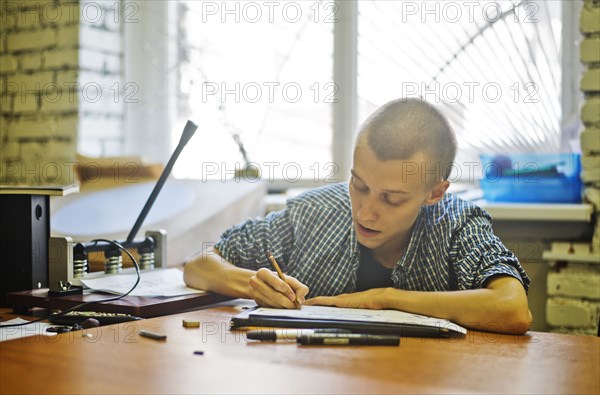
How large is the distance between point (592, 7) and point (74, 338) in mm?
1602

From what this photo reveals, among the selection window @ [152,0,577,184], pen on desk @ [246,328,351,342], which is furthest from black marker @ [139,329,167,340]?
window @ [152,0,577,184]

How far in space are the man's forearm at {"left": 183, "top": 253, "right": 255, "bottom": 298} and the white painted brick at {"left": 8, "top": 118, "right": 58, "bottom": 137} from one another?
1.55 m

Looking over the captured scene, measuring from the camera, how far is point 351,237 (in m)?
1.63

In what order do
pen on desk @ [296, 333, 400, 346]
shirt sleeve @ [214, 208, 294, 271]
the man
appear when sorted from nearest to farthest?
pen on desk @ [296, 333, 400, 346]
the man
shirt sleeve @ [214, 208, 294, 271]

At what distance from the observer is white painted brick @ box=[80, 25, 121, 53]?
2.86m

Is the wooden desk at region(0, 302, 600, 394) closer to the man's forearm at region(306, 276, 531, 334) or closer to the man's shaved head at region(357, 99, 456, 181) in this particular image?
the man's forearm at region(306, 276, 531, 334)

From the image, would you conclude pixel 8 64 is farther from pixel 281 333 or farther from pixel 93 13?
pixel 281 333

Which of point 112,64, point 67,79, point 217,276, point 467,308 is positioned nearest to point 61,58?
point 67,79

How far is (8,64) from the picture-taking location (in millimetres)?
2992

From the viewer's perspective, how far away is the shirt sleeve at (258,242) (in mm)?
1690

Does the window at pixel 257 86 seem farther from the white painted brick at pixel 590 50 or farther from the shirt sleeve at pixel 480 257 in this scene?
the shirt sleeve at pixel 480 257

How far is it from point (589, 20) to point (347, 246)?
3.11 ft

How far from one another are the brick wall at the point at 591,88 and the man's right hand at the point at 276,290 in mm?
1064

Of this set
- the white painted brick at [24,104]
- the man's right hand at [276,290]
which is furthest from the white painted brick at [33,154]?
the man's right hand at [276,290]
